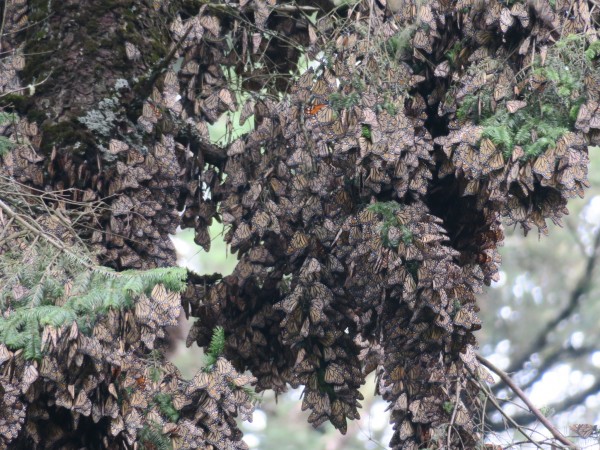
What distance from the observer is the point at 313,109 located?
3844 millimetres

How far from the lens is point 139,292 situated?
10.5ft

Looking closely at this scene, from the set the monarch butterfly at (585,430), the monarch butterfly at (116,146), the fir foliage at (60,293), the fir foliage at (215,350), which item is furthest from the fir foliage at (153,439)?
the monarch butterfly at (585,430)

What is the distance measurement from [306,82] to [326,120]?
336 mm

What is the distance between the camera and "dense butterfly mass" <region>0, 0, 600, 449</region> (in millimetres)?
3568

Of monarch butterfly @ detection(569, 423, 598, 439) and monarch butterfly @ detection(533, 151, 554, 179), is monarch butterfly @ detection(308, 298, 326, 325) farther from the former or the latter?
monarch butterfly @ detection(569, 423, 598, 439)

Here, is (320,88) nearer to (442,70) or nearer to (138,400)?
(442,70)

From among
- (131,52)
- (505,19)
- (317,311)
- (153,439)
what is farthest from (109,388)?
(505,19)

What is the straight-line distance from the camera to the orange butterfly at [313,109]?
12.1ft

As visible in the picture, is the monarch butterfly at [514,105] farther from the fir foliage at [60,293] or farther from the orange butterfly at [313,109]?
the fir foliage at [60,293]

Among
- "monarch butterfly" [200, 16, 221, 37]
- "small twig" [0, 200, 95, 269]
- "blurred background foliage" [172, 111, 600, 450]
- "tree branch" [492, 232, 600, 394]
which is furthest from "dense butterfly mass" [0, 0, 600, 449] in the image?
"tree branch" [492, 232, 600, 394]

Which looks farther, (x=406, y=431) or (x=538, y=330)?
(x=538, y=330)

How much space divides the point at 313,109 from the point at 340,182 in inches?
11.0

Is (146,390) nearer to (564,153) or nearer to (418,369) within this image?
(418,369)

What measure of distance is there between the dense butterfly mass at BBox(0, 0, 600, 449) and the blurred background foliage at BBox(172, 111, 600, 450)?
16.4ft
